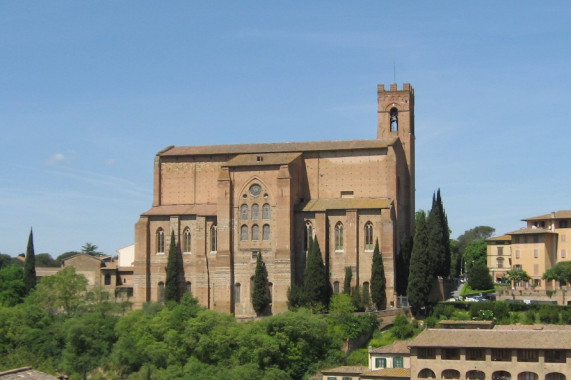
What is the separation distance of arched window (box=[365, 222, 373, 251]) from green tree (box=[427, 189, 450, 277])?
472 centimetres

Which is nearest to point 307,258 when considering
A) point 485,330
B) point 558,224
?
point 485,330

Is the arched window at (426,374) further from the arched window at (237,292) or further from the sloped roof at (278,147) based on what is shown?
the sloped roof at (278,147)

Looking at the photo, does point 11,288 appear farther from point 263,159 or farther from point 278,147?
point 278,147

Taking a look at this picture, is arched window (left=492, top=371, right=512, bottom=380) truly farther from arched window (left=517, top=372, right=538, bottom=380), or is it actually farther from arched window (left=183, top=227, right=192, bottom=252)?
arched window (left=183, top=227, right=192, bottom=252)

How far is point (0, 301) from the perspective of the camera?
3034 inches

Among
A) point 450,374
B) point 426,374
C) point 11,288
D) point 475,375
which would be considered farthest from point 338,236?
point 11,288

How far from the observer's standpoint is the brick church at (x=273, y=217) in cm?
6788

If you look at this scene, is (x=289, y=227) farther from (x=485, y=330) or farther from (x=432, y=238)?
(x=485, y=330)

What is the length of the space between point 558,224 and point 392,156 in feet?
55.7

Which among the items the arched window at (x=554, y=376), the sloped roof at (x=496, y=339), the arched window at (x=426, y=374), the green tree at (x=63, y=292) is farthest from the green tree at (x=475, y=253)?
the arched window at (x=554, y=376)

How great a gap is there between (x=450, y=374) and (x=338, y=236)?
18.9 m

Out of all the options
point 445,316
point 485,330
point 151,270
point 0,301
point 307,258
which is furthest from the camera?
point 0,301

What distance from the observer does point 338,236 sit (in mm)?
68500

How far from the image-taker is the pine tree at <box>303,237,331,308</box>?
6519 cm
